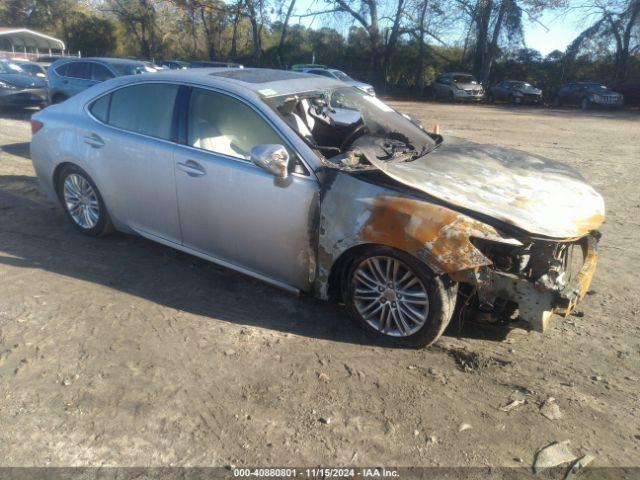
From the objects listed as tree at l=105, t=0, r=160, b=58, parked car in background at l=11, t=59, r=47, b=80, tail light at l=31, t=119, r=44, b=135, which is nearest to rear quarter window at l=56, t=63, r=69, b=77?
parked car in background at l=11, t=59, r=47, b=80

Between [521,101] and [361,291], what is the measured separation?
2905 centimetres

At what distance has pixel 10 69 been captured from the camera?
49.4ft

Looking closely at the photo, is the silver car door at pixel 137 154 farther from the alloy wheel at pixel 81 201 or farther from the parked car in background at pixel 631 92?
the parked car in background at pixel 631 92

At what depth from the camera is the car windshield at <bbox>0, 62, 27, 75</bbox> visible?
1488 centimetres

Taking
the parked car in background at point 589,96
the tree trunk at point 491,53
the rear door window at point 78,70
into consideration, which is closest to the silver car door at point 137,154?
the rear door window at point 78,70

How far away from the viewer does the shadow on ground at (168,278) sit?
12.3ft

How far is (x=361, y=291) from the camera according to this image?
11.6 ft

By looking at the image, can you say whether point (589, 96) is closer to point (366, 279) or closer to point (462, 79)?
point (462, 79)

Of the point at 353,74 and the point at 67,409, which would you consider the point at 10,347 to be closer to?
the point at 67,409

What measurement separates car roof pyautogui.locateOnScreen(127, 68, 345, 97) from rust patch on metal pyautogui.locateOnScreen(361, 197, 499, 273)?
1.39 meters

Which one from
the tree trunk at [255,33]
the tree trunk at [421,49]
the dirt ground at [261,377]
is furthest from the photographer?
the tree trunk at [255,33]

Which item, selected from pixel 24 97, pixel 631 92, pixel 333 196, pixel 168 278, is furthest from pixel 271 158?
pixel 631 92

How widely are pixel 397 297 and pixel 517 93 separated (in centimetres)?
2899

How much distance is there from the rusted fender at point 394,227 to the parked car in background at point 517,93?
2886 cm
